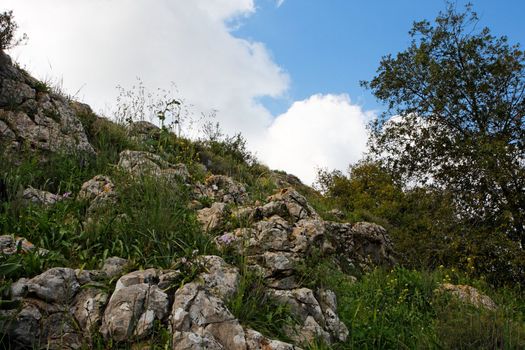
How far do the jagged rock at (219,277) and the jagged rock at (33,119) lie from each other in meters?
4.79

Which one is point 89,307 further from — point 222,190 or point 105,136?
point 105,136

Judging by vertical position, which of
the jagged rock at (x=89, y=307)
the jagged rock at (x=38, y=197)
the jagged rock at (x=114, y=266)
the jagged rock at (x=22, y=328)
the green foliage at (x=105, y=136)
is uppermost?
the green foliage at (x=105, y=136)

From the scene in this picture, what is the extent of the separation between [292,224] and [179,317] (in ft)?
8.62

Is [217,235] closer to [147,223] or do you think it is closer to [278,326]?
[147,223]

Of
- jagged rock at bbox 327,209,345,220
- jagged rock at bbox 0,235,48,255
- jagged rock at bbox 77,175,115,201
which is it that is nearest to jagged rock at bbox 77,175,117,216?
jagged rock at bbox 77,175,115,201

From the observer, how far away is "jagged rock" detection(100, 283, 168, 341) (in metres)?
3.72

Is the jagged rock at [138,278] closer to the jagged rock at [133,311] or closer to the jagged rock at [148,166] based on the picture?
the jagged rock at [133,311]

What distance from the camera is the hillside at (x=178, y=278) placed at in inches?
152

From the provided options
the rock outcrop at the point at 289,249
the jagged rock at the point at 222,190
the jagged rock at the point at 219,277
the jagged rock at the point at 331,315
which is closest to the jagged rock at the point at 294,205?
the rock outcrop at the point at 289,249

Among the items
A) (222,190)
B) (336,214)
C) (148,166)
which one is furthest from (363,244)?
(148,166)

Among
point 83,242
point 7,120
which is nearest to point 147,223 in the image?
point 83,242

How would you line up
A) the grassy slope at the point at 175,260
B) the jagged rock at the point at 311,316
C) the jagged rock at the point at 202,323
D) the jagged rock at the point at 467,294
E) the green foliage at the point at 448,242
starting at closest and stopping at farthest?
the jagged rock at the point at 202,323 < the grassy slope at the point at 175,260 < the jagged rock at the point at 311,316 < the jagged rock at the point at 467,294 < the green foliage at the point at 448,242

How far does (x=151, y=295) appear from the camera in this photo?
402 centimetres

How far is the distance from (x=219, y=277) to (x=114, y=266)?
1090 mm
